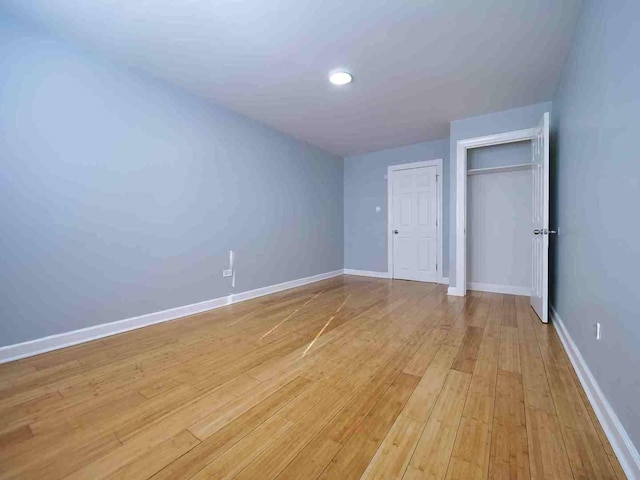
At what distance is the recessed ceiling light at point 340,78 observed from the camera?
8.85ft

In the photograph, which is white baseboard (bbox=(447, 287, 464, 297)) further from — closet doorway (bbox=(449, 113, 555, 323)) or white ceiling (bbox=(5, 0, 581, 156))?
white ceiling (bbox=(5, 0, 581, 156))

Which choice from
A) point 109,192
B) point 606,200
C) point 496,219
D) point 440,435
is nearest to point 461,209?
point 496,219

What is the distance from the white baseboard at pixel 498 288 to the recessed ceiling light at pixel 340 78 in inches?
136

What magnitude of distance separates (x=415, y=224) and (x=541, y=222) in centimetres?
227

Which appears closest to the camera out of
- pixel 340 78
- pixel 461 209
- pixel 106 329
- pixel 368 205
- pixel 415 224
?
pixel 106 329

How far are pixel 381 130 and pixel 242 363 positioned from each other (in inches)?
146

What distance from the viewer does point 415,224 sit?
5.00 meters

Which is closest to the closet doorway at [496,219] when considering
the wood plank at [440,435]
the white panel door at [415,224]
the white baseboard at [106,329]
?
the white panel door at [415,224]

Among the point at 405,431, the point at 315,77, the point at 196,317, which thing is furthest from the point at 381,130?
the point at 405,431

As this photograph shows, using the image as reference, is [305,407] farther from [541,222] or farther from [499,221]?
[499,221]

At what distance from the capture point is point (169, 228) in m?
2.90

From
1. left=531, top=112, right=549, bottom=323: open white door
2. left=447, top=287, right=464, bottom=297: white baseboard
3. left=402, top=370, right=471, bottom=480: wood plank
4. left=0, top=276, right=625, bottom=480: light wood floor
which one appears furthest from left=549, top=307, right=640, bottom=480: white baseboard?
left=447, top=287, right=464, bottom=297: white baseboard

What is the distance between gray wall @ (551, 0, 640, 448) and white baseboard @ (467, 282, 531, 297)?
1893 mm

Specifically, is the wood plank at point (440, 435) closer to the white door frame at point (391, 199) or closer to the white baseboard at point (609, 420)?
the white baseboard at point (609, 420)
